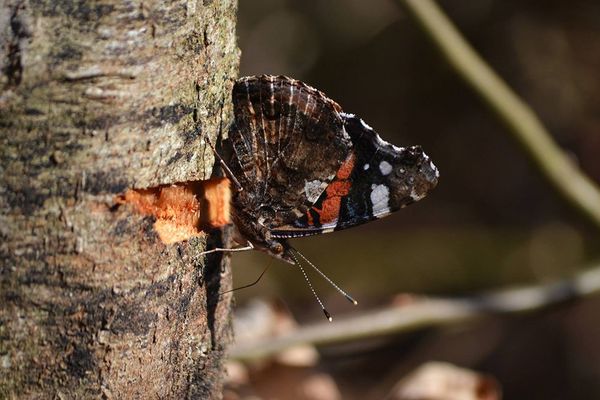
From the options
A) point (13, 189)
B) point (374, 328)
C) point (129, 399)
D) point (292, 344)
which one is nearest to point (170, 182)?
point (13, 189)

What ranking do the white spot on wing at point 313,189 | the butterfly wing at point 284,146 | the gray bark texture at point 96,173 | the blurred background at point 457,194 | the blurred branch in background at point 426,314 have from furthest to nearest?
the blurred background at point 457,194 < the blurred branch in background at point 426,314 < the white spot on wing at point 313,189 < the butterfly wing at point 284,146 < the gray bark texture at point 96,173

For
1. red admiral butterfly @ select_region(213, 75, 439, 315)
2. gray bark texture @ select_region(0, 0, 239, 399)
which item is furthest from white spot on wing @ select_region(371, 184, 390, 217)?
gray bark texture @ select_region(0, 0, 239, 399)

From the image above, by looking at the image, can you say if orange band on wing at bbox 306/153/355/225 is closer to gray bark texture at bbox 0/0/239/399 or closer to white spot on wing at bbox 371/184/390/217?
white spot on wing at bbox 371/184/390/217

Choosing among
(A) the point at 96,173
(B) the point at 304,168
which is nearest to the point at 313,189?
(B) the point at 304,168

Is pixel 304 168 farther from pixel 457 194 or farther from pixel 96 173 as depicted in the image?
pixel 457 194

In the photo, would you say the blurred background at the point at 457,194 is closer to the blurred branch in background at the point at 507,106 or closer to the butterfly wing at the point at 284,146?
the blurred branch in background at the point at 507,106

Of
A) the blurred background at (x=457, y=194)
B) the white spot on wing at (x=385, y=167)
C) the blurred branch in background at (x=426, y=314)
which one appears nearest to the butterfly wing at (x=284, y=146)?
the white spot on wing at (x=385, y=167)

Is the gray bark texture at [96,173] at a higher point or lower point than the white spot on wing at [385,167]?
lower
